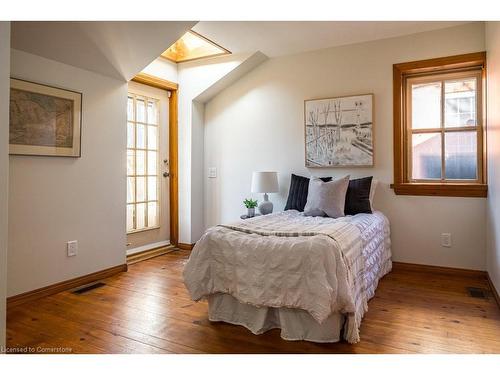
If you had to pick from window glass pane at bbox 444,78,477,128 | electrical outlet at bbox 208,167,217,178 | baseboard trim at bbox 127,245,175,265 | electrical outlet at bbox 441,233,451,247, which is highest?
window glass pane at bbox 444,78,477,128

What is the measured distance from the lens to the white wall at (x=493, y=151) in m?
2.61

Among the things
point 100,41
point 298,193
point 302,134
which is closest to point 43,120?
point 100,41

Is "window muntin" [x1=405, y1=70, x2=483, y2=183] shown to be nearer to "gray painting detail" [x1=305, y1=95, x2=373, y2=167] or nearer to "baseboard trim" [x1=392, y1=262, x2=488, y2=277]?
"gray painting detail" [x1=305, y1=95, x2=373, y2=167]

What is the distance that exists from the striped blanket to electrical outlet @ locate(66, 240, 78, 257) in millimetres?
1315

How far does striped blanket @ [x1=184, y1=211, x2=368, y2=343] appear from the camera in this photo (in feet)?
6.24

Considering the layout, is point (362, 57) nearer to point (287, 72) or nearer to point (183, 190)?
point (287, 72)

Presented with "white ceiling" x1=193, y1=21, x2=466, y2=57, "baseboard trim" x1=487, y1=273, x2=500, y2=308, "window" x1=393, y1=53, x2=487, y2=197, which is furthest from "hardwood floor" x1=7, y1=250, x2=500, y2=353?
"white ceiling" x1=193, y1=21, x2=466, y2=57

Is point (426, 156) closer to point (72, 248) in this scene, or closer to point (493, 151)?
point (493, 151)

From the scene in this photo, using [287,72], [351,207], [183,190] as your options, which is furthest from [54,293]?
[287,72]

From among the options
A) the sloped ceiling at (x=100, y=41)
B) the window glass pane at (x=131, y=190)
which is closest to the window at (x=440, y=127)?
the sloped ceiling at (x=100, y=41)

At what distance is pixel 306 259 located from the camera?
197cm
